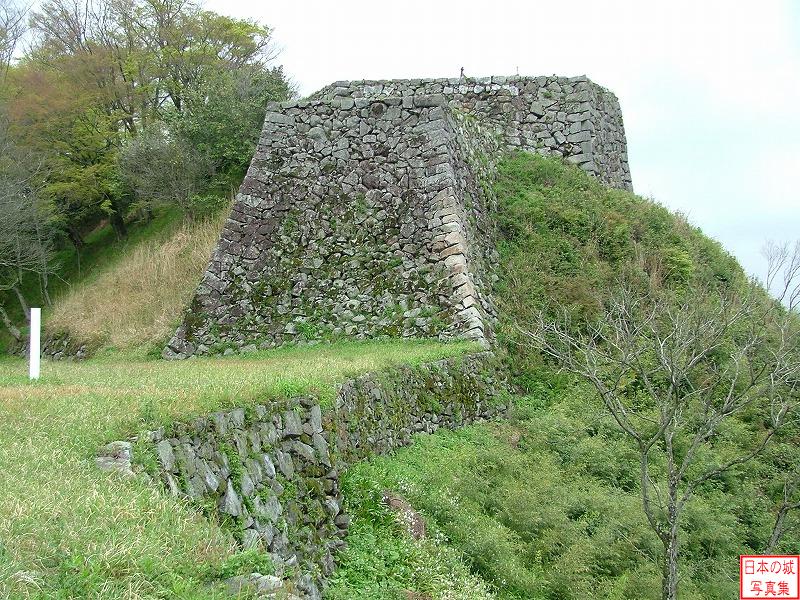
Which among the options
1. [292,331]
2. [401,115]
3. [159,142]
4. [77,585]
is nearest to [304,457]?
[77,585]

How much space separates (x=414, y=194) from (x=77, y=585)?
13.2m

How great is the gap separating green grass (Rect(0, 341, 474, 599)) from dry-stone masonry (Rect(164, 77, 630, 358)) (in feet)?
25.3

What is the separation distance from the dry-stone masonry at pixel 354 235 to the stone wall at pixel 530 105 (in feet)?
11.7

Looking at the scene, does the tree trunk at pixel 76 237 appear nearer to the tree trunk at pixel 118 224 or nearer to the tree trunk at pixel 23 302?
the tree trunk at pixel 118 224

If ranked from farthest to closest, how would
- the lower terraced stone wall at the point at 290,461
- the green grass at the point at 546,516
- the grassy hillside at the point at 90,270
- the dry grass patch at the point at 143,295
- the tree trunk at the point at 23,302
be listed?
the tree trunk at the point at 23,302
the grassy hillside at the point at 90,270
the dry grass patch at the point at 143,295
the green grass at the point at 546,516
the lower terraced stone wall at the point at 290,461

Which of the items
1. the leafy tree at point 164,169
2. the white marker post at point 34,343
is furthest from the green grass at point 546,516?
the leafy tree at point 164,169

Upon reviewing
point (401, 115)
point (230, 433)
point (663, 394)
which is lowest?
point (663, 394)

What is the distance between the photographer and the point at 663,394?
1556cm

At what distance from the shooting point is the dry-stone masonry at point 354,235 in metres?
15.8

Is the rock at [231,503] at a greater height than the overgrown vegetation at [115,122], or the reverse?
the overgrown vegetation at [115,122]

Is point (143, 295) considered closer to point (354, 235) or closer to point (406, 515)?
point (354, 235)

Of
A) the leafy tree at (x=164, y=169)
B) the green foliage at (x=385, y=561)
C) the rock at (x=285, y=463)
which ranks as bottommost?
the green foliage at (x=385, y=561)

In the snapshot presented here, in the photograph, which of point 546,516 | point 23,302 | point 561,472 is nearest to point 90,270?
point 23,302

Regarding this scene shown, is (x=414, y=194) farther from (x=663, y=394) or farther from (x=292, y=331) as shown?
(x=663, y=394)
